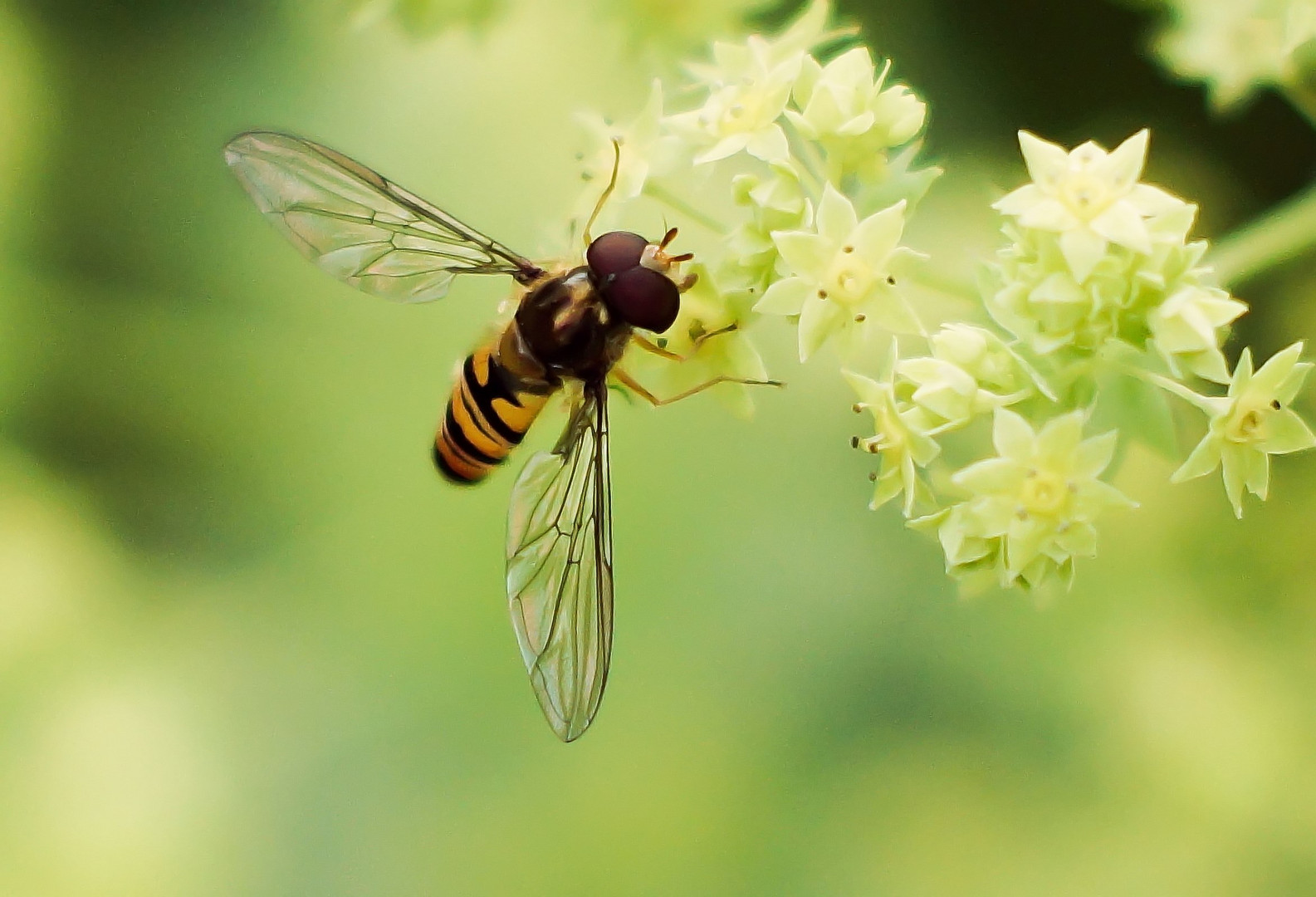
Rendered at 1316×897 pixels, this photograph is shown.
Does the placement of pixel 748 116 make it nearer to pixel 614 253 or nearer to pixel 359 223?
pixel 614 253

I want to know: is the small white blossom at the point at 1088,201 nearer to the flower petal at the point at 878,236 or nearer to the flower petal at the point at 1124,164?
the flower petal at the point at 1124,164

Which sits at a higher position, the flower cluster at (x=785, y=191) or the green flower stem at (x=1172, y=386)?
the flower cluster at (x=785, y=191)

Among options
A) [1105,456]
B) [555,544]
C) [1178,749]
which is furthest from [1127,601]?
[555,544]

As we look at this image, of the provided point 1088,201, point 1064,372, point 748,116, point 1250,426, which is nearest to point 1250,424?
point 1250,426

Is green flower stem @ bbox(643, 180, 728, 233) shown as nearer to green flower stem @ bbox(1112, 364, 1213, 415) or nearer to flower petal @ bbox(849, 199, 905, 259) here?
flower petal @ bbox(849, 199, 905, 259)

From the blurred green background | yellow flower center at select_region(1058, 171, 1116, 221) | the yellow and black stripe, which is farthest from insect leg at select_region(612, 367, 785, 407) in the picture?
the blurred green background

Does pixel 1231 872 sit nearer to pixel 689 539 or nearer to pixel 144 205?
pixel 689 539

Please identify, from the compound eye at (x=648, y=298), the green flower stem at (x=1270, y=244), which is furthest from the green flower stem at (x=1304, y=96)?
the compound eye at (x=648, y=298)
